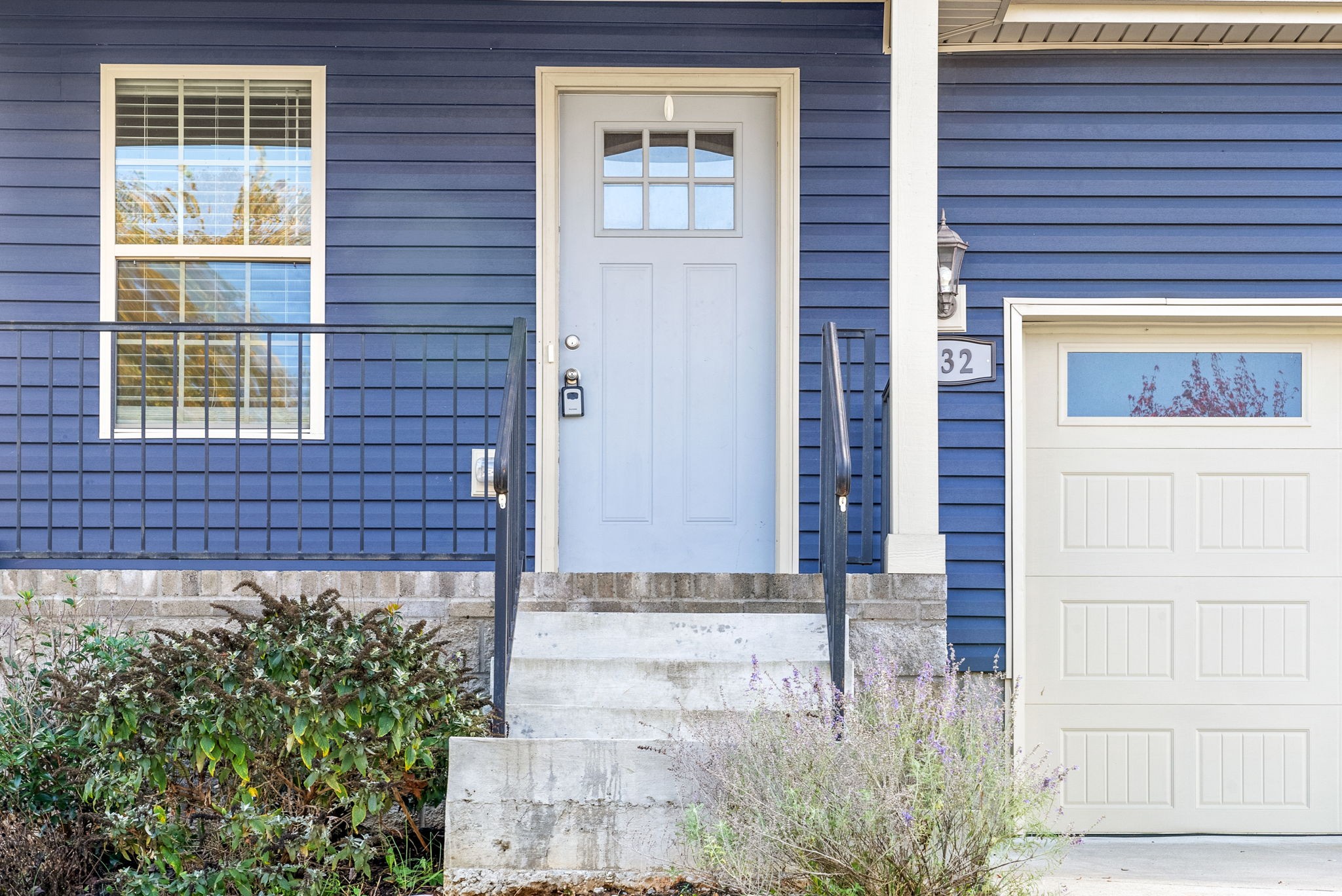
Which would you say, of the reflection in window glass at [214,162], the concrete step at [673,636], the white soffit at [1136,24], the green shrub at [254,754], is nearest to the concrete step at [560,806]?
the green shrub at [254,754]

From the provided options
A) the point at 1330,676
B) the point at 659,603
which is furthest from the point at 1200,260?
the point at 659,603

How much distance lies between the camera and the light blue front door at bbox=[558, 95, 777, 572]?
4891mm

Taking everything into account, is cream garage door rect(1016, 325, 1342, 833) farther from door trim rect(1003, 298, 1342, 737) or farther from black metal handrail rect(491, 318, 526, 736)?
black metal handrail rect(491, 318, 526, 736)

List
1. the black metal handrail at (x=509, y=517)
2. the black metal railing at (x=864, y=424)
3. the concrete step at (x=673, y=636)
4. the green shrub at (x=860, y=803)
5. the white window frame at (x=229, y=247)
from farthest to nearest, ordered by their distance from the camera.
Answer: the white window frame at (x=229, y=247) < the black metal railing at (x=864, y=424) < the concrete step at (x=673, y=636) < the black metal handrail at (x=509, y=517) < the green shrub at (x=860, y=803)

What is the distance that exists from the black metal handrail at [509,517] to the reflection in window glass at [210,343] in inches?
52.2

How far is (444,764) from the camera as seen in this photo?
3.45 meters

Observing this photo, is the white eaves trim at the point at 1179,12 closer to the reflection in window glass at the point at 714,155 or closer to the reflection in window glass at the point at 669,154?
the reflection in window glass at the point at 714,155

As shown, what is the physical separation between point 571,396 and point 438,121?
1.23m

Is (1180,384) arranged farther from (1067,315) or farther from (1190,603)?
(1190,603)

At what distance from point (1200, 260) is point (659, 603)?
Answer: 267cm

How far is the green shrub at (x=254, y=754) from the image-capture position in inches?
123

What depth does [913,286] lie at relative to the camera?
4.05m

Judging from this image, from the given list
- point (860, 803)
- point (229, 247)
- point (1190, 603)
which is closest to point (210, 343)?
point (229, 247)

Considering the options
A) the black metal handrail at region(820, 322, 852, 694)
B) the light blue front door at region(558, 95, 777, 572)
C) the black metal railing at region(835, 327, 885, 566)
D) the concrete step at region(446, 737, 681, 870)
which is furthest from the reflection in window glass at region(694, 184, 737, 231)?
the concrete step at region(446, 737, 681, 870)
